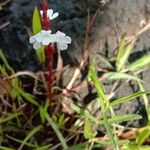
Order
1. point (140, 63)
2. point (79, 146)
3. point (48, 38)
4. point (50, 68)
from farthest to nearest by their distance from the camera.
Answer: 1. point (140, 63)
2. point (79, 146)
3. point (50, 68)
4. point (48, 38)

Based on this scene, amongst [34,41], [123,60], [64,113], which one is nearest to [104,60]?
[123,60]

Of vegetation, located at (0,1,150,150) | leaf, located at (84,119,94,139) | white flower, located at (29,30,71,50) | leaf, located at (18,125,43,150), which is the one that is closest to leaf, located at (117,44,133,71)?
vegetation, located at (0,1,150,150)

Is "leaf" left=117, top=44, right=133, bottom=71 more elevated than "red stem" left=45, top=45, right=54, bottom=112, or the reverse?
"red stem" left=45, top=45, right=54, bottom=112

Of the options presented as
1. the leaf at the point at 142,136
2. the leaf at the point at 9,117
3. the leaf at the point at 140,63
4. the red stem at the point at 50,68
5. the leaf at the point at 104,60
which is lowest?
the leaf at the point at 142,136

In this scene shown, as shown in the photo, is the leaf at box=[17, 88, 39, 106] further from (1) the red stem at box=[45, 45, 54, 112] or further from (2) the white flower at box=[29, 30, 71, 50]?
(2) the white flower at box=[29, 30, 71, 50]

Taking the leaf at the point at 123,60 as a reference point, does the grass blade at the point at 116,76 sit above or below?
below

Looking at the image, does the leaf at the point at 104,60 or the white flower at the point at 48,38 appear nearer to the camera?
the white flower at the point at 48,38

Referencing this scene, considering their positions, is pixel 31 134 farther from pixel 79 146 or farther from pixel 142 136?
pixel 142 136

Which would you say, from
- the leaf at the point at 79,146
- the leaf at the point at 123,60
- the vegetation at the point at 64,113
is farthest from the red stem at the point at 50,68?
the leaf at the point at 123,60

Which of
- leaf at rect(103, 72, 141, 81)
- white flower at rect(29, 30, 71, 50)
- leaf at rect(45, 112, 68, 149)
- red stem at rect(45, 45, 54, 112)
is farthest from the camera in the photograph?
leaf at rect(103, 72, 141, 81)

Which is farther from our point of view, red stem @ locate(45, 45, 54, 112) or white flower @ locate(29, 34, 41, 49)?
red stem @ locate(45, 45, 54, 112)

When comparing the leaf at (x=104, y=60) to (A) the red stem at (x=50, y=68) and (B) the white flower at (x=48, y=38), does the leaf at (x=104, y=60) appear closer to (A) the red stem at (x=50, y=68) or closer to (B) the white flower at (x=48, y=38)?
(A) the red stem at (x=50, y=68)
